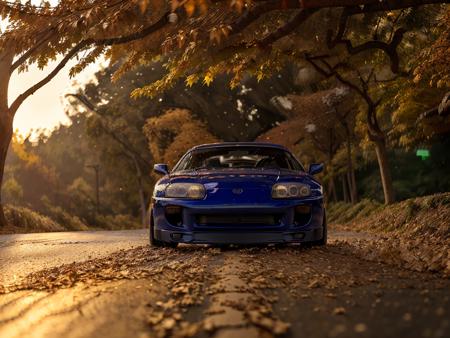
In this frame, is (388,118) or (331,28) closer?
(331,28)

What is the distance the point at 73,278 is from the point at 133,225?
1729 inches

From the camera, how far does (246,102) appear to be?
4038cm

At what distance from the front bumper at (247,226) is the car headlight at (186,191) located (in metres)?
0.08

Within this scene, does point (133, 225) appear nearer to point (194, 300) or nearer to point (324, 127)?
point (324, 127)

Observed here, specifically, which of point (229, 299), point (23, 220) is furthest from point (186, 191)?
point (23, 220)

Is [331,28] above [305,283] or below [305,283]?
above

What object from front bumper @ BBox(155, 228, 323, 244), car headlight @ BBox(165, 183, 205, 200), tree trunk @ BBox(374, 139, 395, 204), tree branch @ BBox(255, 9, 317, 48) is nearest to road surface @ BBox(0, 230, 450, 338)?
front bumper @ BBox(155, 228, 323, 244)

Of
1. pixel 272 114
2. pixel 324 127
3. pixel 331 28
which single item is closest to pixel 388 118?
pixel 324 127

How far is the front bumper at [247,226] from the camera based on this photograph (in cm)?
736

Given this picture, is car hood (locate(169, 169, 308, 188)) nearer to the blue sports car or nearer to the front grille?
the blue sports car

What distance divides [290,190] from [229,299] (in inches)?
121

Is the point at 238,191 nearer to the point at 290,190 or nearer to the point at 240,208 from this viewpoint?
the point at 240,208

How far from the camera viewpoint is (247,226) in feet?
24.3

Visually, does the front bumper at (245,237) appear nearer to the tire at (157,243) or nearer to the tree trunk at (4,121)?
the tire at (157,243)
